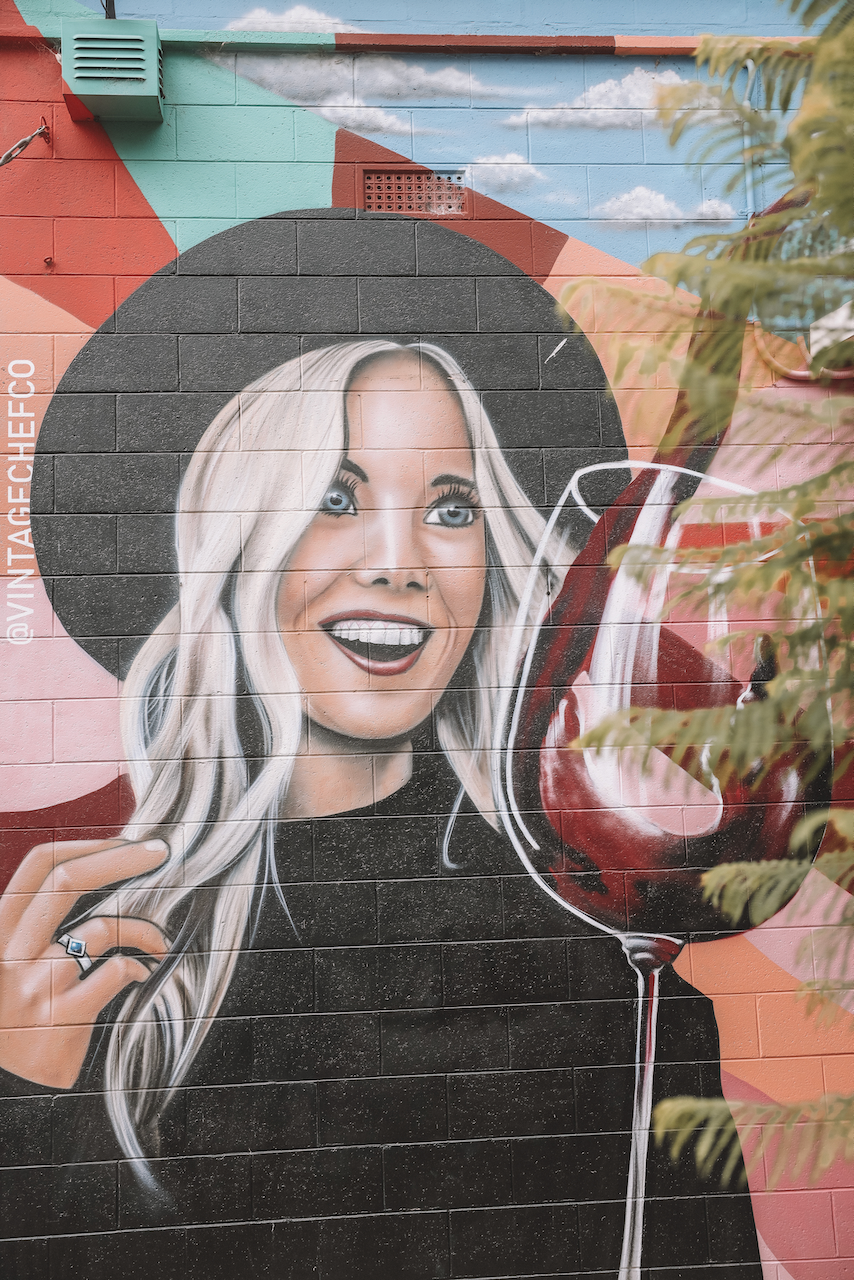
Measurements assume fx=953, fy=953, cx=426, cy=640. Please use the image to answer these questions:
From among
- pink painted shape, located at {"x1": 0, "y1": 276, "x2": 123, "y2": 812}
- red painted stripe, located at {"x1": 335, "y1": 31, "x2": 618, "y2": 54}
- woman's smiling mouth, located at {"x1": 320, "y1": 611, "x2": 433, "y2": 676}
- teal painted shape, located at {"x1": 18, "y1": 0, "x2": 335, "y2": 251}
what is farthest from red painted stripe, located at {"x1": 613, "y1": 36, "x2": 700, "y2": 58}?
pink painted shape, located at {"x1": 0, "y1": 276, "x2": 123, "y2": 812}

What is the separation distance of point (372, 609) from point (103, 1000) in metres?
1.33

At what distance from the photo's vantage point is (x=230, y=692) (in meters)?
2.76

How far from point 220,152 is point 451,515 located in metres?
1.29

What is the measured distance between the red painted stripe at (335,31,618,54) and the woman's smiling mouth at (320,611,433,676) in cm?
171

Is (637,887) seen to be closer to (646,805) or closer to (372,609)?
(646,805)

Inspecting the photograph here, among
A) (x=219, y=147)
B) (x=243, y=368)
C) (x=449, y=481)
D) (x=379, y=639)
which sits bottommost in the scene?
(x=379, y=639)

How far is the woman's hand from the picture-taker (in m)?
2.62

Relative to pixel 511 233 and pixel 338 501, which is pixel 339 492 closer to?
pixel 338 501

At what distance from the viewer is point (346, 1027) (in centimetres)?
269

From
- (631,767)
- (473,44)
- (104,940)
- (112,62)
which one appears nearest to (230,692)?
(104,940)

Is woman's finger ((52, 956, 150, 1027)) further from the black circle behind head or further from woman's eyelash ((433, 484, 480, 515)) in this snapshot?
woman's eyelash ((433, 484, 480, 515))

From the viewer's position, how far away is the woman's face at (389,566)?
9.16ft

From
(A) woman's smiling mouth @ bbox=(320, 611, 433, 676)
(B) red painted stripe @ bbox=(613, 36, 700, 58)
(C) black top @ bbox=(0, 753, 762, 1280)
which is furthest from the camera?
(B) red painted stripe @ bbox=(613, 36, 700, 58)

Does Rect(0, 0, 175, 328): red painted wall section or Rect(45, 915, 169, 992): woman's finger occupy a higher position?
Rect(0, 0, 175, 328): red painted wall section
